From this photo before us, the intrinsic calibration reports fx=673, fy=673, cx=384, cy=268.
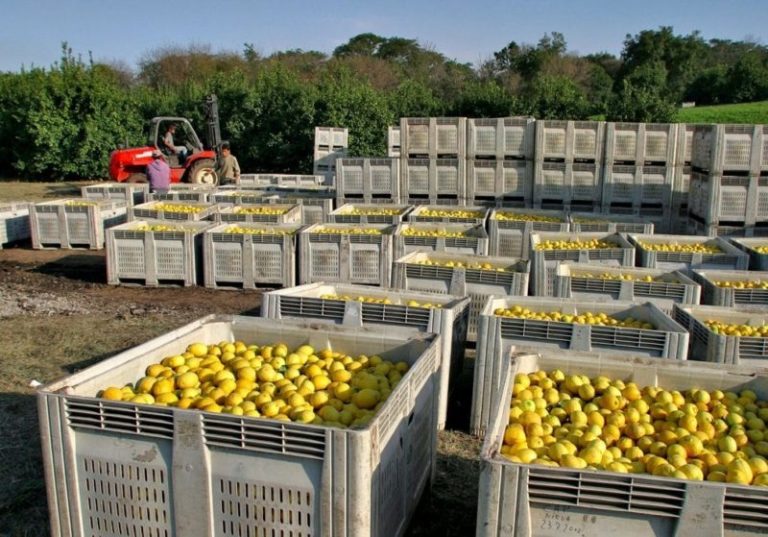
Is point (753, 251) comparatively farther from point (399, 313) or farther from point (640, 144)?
point (399, 313)

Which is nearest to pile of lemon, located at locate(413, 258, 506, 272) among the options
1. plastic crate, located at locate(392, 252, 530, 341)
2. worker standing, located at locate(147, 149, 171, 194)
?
plastic crate, located at locate(392, 252, 530, 341)

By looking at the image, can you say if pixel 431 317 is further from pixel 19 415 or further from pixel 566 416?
pixel 19 415

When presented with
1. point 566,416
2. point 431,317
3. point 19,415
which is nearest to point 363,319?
point 431,317

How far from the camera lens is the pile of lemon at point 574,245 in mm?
8570

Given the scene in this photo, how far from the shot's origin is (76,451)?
3402mm

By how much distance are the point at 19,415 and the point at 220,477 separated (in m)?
3.64

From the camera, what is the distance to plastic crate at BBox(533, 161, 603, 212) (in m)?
12.0

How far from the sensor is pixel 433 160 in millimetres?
12359

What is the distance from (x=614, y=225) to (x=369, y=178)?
4.60 meters

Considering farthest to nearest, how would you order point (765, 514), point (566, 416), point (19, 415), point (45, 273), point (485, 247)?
point (45, 273)
point (485, 247)
point (19, 415)
point (566, 416)
point (765, 514)

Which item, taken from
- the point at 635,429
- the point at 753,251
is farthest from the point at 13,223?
the point at 635,429

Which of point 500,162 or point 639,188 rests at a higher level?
point 500,162

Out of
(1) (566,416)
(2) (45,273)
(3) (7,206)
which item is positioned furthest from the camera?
(3) (7,206)

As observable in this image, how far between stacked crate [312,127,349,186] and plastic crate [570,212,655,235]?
47.4 ft
